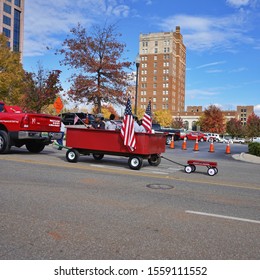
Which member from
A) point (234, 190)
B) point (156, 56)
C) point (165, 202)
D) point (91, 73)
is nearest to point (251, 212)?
point (165, 202)

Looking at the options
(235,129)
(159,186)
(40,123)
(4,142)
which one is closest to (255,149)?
(40,123)

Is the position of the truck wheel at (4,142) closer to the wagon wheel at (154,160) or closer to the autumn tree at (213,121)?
the wagon wheel at (154,160)

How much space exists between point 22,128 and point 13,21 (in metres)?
88.6

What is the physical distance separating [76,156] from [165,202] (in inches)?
240

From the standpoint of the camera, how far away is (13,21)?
9188 cm

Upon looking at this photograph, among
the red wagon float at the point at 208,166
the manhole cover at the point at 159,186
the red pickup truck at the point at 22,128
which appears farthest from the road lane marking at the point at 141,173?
the manhole cover at the point at 159,186

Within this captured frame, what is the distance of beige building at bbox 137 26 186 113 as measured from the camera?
15288 cm

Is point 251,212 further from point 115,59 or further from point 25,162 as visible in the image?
point 115,59

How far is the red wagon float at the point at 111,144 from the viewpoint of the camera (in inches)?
449

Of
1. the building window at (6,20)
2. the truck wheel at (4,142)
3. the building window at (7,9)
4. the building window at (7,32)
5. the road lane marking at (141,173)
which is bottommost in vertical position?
the road lane marking at (141,173)

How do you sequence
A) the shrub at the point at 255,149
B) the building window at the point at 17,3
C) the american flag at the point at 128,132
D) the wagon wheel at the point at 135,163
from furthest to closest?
1. the building window at the point at 17,3
2. the shrub at the point at 255,149
3. the wagon wheel at the point at 135,163
4. the american flag at the point at 128,132

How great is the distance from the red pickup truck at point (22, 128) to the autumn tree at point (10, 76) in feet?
74.4

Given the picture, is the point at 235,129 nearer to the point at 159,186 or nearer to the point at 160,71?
the point at 160,71

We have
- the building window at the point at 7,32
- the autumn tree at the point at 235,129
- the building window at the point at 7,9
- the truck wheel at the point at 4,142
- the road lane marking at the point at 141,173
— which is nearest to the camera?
the road lane marking at the point at 141,173
